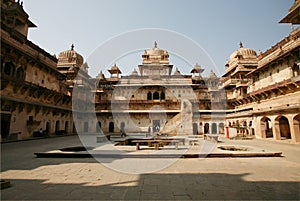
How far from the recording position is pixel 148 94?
33156 millimetres

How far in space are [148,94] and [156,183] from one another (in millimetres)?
28647

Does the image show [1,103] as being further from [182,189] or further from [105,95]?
[105,95]

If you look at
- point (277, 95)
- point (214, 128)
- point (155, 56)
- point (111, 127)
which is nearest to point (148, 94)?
point (111, 127)

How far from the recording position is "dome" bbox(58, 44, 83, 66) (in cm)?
3644

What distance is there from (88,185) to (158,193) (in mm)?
1862

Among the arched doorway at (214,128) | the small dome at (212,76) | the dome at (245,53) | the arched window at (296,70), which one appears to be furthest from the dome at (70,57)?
the arched window at (296,70)

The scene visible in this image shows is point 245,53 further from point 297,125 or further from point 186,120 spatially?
point 186,120

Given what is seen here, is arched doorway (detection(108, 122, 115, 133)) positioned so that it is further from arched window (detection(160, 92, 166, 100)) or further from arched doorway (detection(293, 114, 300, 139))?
Answer: arched doorway (detection(293, 114, 300, 139))

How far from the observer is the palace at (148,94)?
16984 mm

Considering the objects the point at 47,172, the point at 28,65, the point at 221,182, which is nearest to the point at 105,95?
the point at 28,65

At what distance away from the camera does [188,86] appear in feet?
108

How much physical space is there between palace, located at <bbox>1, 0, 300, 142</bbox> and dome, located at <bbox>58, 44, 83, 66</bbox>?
0.66ft

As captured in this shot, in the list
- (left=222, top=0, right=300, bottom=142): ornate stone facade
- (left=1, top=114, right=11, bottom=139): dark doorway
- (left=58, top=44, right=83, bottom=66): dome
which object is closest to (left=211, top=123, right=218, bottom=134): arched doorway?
(left=222, top=0, right=300, bottom=142): ornate stone facade

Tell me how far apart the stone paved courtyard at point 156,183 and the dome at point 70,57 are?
110 feet
